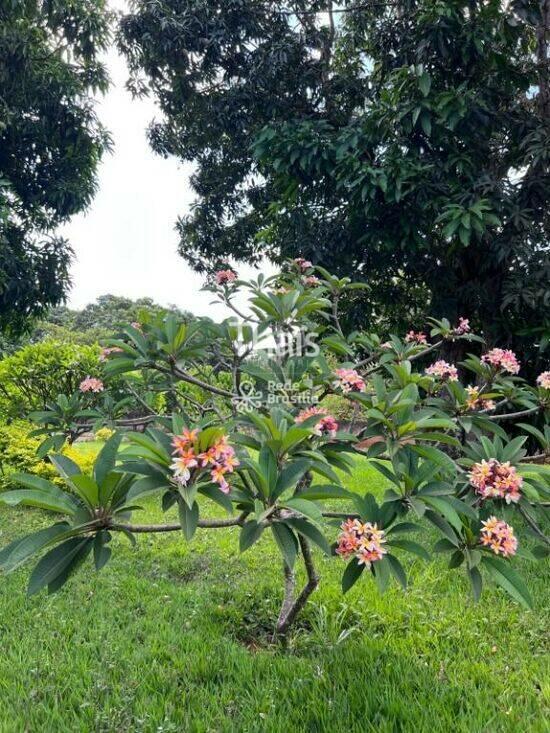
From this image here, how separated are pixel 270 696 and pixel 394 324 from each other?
3409 mm

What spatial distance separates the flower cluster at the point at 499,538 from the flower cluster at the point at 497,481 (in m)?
0.06

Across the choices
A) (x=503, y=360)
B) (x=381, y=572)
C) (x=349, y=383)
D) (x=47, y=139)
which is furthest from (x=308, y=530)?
(x=47, y=139)

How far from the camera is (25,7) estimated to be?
15.6 ft

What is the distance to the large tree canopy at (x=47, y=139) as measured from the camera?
16.8 ft

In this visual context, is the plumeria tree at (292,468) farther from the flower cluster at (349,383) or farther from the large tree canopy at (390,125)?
the large tree canopy at (390,125)

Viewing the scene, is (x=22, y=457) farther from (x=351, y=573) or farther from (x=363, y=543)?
(x=363, y=543)

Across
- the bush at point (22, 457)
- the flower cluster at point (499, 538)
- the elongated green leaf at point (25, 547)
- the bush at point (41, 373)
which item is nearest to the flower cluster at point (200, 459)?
the elongated green leaf at point (25, 547)

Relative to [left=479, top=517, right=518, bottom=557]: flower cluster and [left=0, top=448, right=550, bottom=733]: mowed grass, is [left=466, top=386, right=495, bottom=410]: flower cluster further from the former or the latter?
[left=0, top=448, right=550, bottom=733]: mowed grass

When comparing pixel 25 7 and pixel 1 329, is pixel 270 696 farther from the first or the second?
pixel 25 7

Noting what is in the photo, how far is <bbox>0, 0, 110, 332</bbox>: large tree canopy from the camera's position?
513 cm

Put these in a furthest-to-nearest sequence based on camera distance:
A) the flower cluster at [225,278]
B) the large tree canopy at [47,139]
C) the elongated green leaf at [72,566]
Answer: the large tree canopy at [47,139]
the flower cluster at [225,278]
the elongated green leaf at [72,566]

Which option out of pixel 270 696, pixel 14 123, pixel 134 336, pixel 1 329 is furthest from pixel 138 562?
pixel 14 123

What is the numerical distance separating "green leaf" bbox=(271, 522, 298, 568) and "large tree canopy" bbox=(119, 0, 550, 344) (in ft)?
7.85

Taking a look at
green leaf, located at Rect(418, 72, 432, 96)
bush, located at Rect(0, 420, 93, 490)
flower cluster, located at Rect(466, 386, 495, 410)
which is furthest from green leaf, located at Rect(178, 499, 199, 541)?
bush, located at Rect(0, 420, 93, 490)
